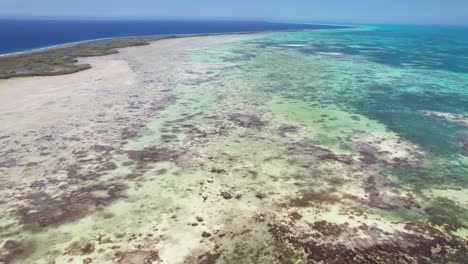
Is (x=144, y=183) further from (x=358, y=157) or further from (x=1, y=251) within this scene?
(x=358, y=157)

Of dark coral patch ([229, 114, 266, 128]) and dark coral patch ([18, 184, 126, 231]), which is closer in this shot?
dark coral patch ([18, 184, 126, 231])

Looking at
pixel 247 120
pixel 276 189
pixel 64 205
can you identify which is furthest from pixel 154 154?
pixel 247 120

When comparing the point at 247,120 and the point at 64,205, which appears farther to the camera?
the point at 247,120

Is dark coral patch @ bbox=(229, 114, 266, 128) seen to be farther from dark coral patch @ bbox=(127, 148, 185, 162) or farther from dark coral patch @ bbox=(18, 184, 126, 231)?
dark coral patch @ bbox=(18, 184, 126, 231)

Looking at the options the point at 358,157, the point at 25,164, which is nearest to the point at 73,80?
the point at 25,164

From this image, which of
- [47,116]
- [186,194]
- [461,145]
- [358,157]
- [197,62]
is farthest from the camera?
[197,62]

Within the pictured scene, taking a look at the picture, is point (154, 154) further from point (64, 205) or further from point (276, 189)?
point (276, 189)

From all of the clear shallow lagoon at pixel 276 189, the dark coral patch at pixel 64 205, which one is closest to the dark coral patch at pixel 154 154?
the clear shallow lagoon at pixel 276 189

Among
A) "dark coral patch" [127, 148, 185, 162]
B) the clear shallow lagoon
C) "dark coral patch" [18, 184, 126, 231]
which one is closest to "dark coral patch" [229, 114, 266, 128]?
the clear shallow lagoon
